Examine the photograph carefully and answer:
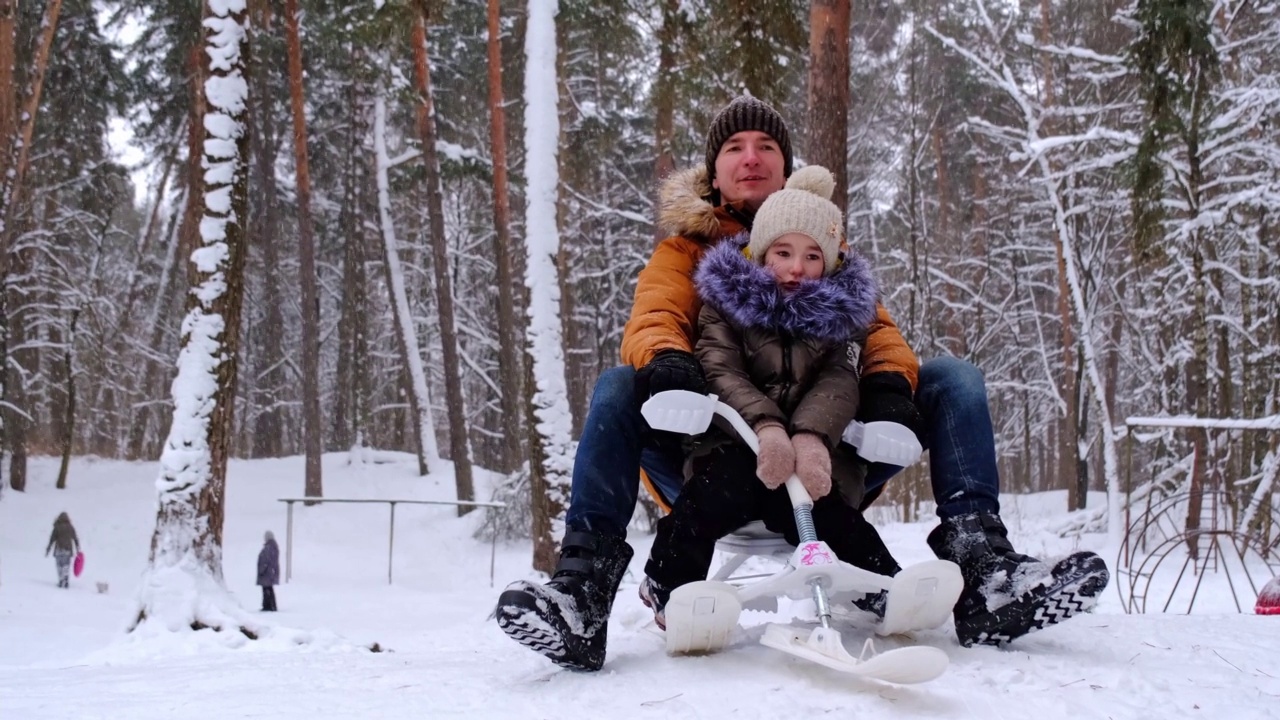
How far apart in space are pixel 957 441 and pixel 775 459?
60 centimetres

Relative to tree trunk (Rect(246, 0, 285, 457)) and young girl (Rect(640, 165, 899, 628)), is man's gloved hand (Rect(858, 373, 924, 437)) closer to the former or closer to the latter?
young girl (Rect(640, 165, 899, 628))

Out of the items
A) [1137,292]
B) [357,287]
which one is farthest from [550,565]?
[1137,292]

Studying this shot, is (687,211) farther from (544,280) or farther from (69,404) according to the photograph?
(69,404)

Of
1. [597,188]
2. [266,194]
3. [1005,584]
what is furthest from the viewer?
[597,188]

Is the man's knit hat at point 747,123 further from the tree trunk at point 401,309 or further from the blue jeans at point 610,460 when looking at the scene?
the tree trunk at point 401,309

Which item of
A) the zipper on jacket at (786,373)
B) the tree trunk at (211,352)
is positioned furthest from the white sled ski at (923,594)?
the tree trunk at (211,352)

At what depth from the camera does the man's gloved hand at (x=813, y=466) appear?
1.92 meters

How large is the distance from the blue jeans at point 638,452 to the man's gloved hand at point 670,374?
9 centimetres

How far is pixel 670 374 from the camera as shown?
206cm

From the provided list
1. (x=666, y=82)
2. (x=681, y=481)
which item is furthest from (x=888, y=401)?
(x=666, y=82)

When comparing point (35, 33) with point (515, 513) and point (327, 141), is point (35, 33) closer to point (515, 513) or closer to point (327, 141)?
point (327, 141)

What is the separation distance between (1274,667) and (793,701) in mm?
1144

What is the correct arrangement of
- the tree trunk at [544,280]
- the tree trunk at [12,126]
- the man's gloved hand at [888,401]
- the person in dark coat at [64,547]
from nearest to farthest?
1. the man's gloved hand at [888,401]
2. the tree trunk at [544,280]
3. the tree trunk at [12,126]
4. the person in dark coat at [64,547]

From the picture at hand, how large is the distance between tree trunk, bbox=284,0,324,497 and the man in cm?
1348
